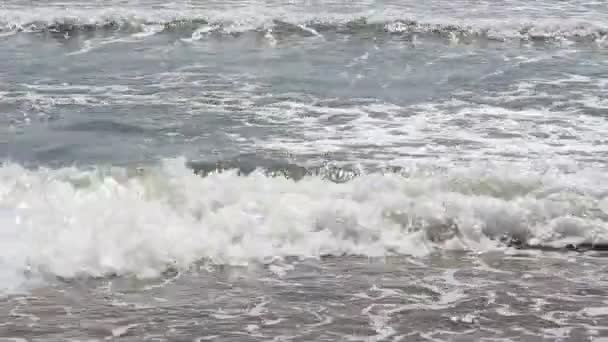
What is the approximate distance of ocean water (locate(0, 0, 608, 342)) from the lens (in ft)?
20.3

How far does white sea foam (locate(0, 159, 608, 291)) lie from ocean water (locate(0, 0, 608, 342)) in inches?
0.9

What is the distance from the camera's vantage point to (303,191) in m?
8.67

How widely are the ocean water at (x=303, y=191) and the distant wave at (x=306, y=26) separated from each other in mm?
979

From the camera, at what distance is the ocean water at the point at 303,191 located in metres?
6.18

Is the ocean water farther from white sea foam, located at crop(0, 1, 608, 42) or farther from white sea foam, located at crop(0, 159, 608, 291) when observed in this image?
white sea foam, located at crop(0, 1, 608, 42)

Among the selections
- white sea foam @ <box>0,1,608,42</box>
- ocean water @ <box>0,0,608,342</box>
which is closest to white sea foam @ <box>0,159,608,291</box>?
ocean water @ <box>0,0,608,342</box>

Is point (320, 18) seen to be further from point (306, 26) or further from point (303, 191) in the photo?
point (303, 191)

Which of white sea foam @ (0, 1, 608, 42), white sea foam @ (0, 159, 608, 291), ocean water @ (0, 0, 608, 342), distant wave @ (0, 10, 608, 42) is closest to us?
ocean water @ (0, 0, 608, 342)

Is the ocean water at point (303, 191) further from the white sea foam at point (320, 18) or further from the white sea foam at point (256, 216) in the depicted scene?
the white sea foam at point (320, 18)

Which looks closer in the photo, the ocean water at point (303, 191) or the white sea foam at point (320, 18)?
the ocean water at point (303, 191)

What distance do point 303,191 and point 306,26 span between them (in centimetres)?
1029

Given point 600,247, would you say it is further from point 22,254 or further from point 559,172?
point 22,254

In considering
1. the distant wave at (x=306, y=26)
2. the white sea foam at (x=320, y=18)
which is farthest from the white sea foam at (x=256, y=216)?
the white sea foam at (x=320, y=18)

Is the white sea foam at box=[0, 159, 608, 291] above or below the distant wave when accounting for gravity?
below
